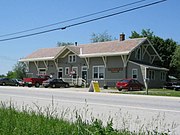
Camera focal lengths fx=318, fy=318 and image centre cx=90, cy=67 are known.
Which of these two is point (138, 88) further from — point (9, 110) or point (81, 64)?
point (9, 110)

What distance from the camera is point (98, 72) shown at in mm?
47531

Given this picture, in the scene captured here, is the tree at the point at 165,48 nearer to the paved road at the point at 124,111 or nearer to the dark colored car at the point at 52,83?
the dark colored car at the point at 52,83

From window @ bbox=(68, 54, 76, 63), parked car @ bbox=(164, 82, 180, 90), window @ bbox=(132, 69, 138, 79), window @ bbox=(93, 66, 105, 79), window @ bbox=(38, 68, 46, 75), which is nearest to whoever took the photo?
parked car @ bbox=(164, 82, 180, 90)

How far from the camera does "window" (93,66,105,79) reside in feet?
154

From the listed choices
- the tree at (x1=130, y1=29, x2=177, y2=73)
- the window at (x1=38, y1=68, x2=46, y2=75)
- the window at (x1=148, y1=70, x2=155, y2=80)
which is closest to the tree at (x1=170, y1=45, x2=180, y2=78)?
the tree at (x1=130, y1=29, x2=177, y2=73)

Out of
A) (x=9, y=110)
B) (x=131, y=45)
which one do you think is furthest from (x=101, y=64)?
(x=9, y=110)

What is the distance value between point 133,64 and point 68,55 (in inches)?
523

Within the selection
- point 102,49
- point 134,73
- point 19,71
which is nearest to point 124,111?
point 134,73

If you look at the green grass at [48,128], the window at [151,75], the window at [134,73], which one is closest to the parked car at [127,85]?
the window at [134,73]

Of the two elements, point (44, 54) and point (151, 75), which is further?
point (44, 54)

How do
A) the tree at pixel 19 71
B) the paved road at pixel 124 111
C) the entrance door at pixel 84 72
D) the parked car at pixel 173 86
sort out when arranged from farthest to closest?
the tree at pixel 19 71 < the entrance door at pixel 84 72 < the parked car at pixel 173 86 < the paved road at pixel 124 111

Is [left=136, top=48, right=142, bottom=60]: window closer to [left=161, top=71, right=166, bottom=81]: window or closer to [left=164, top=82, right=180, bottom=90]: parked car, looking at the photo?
[left=161, top=71, right=166, bottom=81]: window

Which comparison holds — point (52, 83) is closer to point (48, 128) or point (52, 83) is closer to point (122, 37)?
point (122, 37)

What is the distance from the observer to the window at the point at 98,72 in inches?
1852
